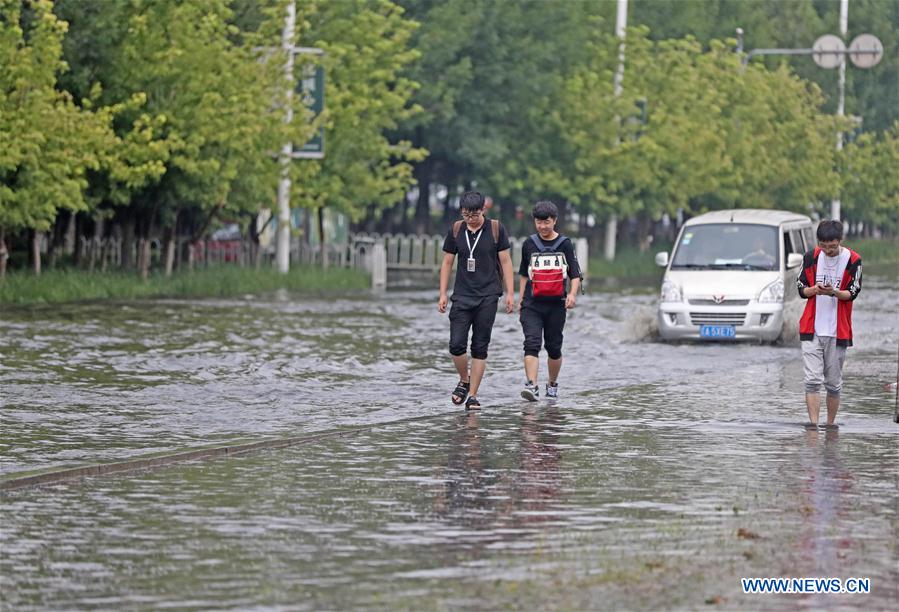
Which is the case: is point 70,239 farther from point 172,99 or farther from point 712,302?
point 712,302

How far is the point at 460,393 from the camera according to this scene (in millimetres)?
17453

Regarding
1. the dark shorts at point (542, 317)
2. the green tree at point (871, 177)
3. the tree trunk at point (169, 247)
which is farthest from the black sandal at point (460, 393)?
the green tree at point (871, 177)

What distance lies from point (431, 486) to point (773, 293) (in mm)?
15780

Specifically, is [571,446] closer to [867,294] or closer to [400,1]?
[867,294]

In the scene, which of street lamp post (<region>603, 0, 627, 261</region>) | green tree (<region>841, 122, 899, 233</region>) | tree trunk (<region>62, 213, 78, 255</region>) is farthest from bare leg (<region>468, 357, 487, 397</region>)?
green tree (<region>841, 122, 899, 233</region>)

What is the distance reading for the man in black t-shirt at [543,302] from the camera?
58.6 feet

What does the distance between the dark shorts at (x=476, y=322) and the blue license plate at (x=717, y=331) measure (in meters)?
10.1

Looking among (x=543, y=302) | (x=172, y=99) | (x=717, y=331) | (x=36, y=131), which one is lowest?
(x=717, y=331)

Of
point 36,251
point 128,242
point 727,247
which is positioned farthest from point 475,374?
point 128,242

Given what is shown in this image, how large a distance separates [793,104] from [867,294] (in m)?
30.6

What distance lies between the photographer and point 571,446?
47.4 ft

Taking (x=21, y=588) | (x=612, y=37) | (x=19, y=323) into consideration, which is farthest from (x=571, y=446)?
(x=612, y=37)

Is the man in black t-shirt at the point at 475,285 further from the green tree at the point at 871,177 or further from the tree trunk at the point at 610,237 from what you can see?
the green tree at the point at 871,177

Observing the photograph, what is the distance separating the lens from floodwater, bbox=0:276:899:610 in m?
8.89
